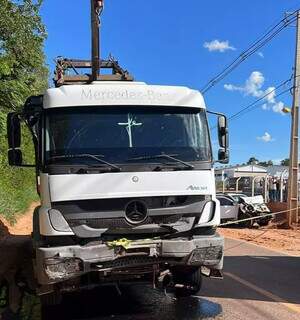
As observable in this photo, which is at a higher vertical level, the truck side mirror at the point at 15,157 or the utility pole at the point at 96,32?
the utility pole at the point at 96,32

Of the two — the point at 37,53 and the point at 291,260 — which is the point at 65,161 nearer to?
the point at 291,260

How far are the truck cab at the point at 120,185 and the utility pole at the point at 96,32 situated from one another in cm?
360

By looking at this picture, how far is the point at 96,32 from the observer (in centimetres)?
1186

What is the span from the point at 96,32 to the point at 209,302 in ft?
19.9

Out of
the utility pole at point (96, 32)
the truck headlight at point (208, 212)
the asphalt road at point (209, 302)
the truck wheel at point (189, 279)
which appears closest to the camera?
the truck headlight at point (208, 212)

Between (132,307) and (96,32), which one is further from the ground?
(96,32)

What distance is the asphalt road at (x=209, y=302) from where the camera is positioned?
7.74 meters

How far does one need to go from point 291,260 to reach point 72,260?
7.97 meters

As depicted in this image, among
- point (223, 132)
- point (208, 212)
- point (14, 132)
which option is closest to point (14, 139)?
point (14, 132)

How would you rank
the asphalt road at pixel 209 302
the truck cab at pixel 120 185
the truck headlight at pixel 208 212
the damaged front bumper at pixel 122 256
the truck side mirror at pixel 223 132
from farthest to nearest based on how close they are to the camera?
the truck side mirror at pixel 223 132, the asphalt road at pixel 209 302, the truck headlight at pixel 208 212, the truck cab at pixel 120 185, the damaged front bumper at pixel 122 256

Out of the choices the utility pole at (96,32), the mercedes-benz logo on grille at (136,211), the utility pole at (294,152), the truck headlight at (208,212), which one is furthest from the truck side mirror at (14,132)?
the utility pole at (294,152)

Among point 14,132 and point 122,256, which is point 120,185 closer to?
point 122,256

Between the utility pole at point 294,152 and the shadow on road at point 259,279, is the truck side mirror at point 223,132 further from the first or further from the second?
the utility pole at point 294,152

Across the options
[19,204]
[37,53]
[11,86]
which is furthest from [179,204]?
[19,204]
